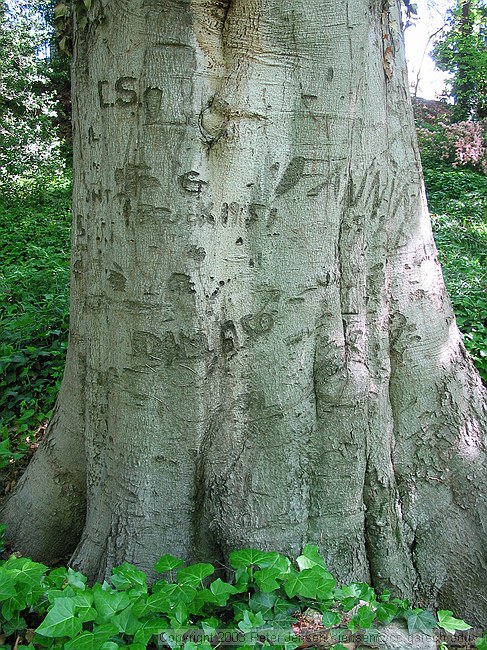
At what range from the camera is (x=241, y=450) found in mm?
2240

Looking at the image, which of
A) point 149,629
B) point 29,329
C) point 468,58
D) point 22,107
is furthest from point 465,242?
point 22,107

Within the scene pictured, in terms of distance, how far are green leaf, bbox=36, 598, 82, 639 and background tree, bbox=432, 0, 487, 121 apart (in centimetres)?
1511

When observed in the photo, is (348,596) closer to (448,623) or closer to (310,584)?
(310,584)

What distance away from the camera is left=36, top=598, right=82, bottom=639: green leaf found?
1.79 m

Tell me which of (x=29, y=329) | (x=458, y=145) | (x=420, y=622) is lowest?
(x=420, y=622)

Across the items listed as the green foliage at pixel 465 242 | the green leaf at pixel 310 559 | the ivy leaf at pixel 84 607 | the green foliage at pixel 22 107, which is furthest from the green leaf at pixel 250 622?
the green foliage at pixel 22 107

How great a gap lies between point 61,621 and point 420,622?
1248 millimetres

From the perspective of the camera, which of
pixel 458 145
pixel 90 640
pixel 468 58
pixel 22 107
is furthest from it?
pixel 468 58

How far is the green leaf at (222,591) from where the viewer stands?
1.93m

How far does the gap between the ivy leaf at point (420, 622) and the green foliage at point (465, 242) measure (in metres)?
2.44

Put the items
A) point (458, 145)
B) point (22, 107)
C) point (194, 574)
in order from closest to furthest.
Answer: point (194, 574)
point (458, 145)
point (22, 107)

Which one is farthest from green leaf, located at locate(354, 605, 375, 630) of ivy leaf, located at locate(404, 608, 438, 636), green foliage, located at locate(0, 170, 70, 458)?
green foliage, located at locate(0, 170, 70, 458)

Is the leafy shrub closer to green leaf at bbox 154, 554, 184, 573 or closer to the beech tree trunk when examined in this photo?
green leaf at bbox 154, 554, 184, 573

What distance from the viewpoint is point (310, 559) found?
213cm
